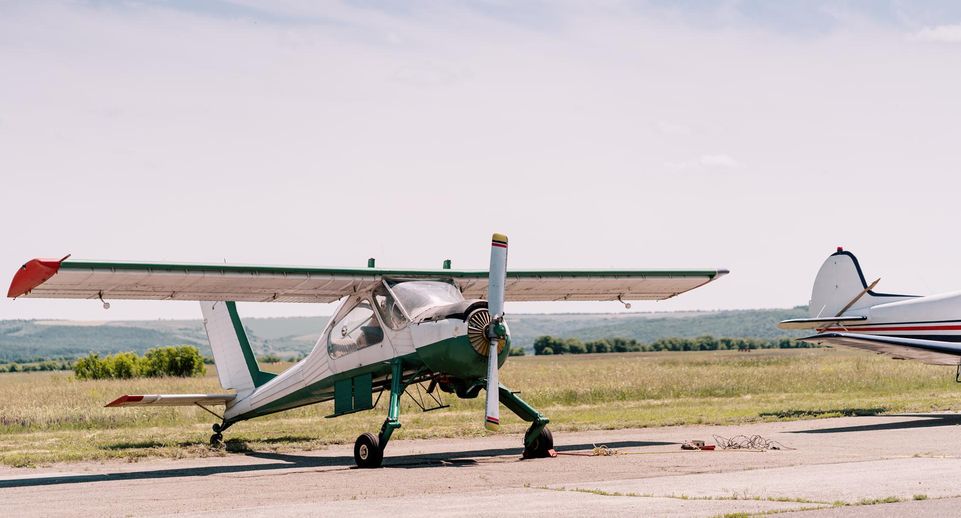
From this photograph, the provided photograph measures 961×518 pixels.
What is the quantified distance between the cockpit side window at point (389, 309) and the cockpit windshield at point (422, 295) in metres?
0.10

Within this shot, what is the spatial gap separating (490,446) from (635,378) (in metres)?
20.2

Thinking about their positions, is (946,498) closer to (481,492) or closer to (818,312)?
(481,492)

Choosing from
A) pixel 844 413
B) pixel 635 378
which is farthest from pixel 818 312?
pixel 635 378

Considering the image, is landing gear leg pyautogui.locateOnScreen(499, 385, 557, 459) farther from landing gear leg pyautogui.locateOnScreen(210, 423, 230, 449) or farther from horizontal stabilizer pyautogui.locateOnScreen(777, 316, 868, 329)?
horizontal stabilizer pyautogui.locateOnScreen(777, 316, 868, 329)

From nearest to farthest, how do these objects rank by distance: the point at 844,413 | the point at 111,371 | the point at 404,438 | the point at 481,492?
the point at 481,492
the point at 404,438
the point at 844,413
the point at 111,371

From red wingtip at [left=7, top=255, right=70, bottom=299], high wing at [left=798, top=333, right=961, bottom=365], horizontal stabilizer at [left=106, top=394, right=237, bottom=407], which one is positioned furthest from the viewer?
high wing at [left=798, top=333, right=961, bottom=365]

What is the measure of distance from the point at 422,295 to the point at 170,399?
492cm

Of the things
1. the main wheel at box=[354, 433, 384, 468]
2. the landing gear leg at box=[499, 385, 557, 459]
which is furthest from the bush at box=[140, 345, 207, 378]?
the landing gear leg at box=[499, 385, 557, 459]

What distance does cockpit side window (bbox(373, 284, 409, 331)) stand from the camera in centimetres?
1631

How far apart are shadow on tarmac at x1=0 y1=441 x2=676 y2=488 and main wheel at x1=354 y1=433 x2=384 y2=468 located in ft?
0.83

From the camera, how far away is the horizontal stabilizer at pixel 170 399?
17484 millimetres

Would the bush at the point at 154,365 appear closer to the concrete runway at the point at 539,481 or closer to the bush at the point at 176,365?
the bush at the point at 176,365

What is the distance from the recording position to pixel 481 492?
468 inches

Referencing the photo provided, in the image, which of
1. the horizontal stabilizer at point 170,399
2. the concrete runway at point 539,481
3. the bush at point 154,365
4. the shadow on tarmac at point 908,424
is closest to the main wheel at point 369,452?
the concrete runway at point 539,481
